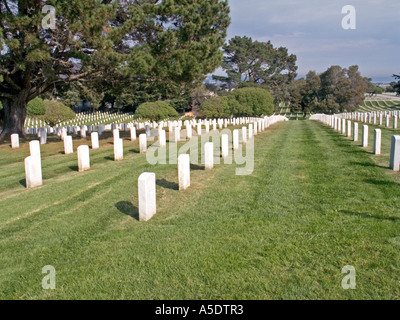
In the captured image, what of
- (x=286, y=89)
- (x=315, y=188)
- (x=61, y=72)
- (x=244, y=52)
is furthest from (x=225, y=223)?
(x=286, y=89)

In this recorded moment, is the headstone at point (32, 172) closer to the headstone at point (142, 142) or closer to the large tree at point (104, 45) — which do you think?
the headstone at point (142, 142)

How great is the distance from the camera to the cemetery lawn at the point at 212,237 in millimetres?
3924

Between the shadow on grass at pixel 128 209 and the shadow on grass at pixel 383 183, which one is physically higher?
the shadow on grass at pixel 383 183

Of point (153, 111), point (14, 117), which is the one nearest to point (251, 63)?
point (153, 111)

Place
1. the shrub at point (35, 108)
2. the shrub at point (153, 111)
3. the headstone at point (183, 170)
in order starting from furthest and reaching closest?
the shrub at point (153, 111)
the shrub at point (35, 108)
the headstone at point (183, 170)

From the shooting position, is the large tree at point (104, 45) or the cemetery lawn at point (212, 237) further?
the large tree at point (104, 45)

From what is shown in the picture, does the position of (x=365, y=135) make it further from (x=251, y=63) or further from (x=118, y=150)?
(x=251, y=63)

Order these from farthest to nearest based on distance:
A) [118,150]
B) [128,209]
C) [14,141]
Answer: [14,141] < [118,150] < [128,209]

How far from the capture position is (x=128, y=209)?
679 cm

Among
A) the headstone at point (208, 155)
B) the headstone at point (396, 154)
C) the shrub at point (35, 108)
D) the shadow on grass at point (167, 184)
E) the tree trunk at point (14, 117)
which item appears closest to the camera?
the shadow on grass at point (167, 184)

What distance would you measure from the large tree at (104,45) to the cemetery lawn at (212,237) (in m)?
7.50

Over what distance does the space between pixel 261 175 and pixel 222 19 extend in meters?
15.0

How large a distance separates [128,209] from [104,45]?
32.9 feet

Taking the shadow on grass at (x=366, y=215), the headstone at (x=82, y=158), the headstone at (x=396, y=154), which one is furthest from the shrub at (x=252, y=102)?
the shadow on grass at (x=366, y=215)
